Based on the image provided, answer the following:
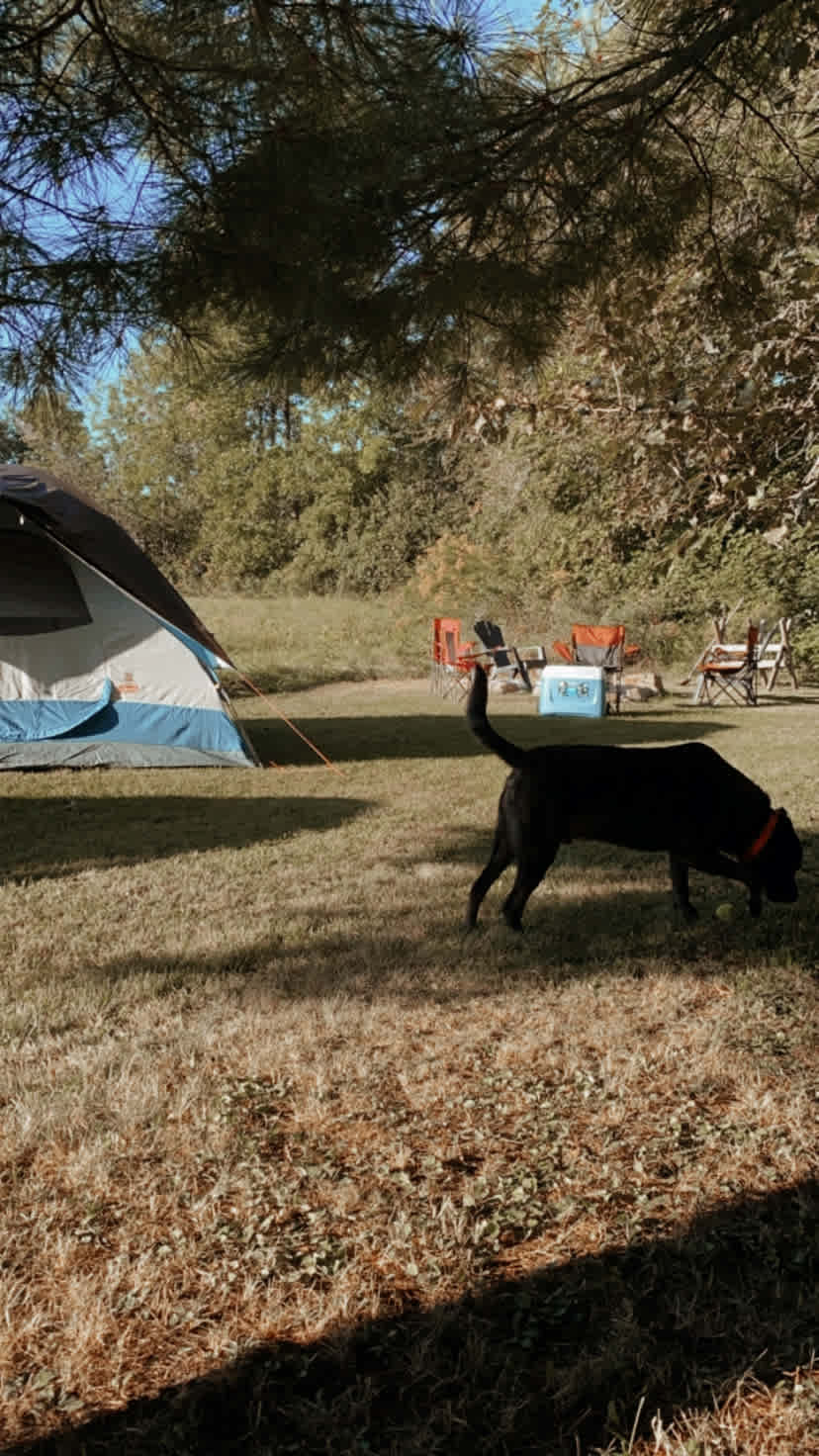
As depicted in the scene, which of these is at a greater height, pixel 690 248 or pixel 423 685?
pixel 690 248

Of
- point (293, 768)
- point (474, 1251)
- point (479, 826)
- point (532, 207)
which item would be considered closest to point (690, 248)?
point (532, 207)

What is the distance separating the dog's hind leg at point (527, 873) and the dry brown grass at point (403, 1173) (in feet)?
0.38

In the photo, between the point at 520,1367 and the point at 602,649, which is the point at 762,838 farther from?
the point at 602,649

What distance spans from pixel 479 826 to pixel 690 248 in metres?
3.10

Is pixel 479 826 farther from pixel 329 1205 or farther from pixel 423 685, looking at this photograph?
pixel 423 685

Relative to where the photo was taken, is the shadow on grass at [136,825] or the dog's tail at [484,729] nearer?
the dog's tail at [484,729]

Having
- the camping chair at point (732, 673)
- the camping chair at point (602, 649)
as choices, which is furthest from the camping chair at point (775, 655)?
the camping chair at point (602, 649)

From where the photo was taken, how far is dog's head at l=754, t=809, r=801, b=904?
363cm

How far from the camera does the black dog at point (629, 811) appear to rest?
348 centimetres

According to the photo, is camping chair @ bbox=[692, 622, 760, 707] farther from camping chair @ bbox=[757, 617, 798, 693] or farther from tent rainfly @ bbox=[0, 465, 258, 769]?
tent rainfly @ bbox=[0, 465, 258, 769]

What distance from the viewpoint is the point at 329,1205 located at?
6.44 ft

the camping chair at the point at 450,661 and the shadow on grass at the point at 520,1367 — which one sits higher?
the camping chair at the point at 450,661

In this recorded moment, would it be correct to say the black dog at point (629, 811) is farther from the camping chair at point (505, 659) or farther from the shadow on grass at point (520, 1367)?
the camping chair at point (505, 659)

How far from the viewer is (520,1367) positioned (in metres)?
1.55
